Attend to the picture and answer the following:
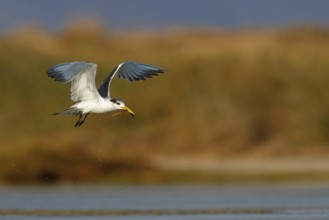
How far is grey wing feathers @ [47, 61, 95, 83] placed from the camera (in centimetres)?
1810

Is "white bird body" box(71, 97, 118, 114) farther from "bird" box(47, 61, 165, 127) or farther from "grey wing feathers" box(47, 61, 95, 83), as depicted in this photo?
"grey wing feathers" box(47, 61, 95, 83)

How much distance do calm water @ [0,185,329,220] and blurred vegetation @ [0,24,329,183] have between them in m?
3.70

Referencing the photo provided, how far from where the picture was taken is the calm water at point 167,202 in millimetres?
19203

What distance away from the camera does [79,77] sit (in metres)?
18.4

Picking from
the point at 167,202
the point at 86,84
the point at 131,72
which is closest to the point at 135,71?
the point at 131,72

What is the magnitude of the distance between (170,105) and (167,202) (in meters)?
20.8

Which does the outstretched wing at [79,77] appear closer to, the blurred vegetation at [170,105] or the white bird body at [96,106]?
the white bird body at [96,106]

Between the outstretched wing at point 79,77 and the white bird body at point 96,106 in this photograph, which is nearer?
the outstretched wing at point 79,77

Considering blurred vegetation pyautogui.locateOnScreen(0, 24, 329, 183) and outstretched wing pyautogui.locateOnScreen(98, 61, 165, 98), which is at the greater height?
blurred vegetation pyautogui.locateOnScreen(0, 24, 329, 183)

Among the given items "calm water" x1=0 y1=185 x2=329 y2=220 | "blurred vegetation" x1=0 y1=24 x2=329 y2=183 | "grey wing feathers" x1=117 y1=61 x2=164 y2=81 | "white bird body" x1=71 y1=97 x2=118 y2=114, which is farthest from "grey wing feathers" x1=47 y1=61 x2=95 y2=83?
"blurred vegetation" x1=0 y1=24 x2=329 y2=183

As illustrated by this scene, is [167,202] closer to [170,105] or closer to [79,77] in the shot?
[79,77]

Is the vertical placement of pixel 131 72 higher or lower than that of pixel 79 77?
higher

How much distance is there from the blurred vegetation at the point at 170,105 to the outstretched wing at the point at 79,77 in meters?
10.6

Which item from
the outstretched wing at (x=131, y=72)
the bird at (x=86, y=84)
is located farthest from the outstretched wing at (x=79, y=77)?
the outstretched wing at (x=131, y=72)
